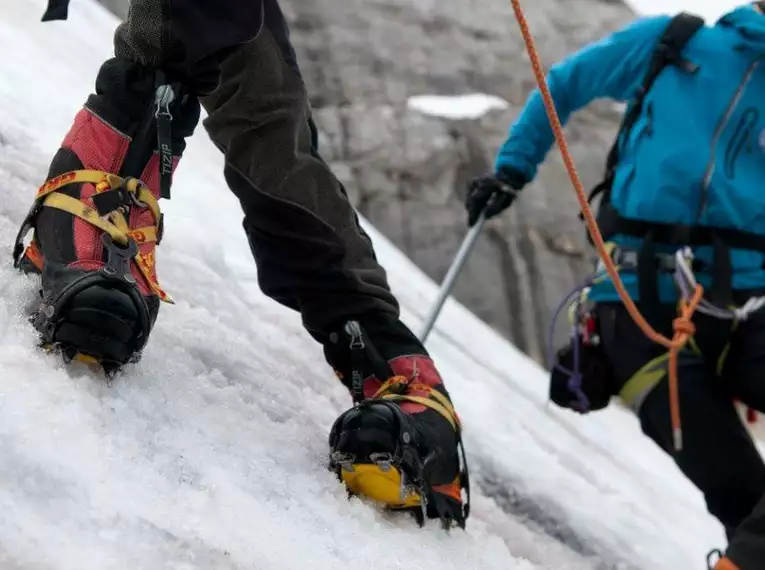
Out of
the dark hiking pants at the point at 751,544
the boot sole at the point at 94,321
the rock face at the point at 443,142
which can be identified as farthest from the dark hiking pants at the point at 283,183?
the rock face at the point at 443,142

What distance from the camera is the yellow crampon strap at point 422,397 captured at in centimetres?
119

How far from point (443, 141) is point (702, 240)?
7.36 metres

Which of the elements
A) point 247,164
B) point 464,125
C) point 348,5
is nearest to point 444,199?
point 464,125

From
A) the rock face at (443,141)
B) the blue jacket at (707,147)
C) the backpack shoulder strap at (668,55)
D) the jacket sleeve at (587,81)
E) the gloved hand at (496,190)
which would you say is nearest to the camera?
the blue jacket at (707,147)

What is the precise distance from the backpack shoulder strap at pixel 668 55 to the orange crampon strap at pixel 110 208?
1174 millimetres

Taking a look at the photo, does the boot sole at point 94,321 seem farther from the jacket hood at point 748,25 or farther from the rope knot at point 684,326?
the jacket hood at point 748,25

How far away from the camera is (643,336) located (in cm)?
179

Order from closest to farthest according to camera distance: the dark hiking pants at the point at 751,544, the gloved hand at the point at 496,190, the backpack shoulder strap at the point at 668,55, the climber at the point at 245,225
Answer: the climber at the point at 245,225 → the dark hiking pants at the point at 751,544 → the backpack shoulder strap at the point at 668,55 → the gloved hand at the point at 496,190

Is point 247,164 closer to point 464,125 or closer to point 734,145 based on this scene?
point 734,145

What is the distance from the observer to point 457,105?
31.1 ft

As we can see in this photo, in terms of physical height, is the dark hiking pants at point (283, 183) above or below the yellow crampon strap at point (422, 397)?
above

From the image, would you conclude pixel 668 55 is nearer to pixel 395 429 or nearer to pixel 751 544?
pixel 751 544

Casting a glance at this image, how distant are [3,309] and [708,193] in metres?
1.53

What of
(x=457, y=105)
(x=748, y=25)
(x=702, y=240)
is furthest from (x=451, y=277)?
(x=457, y=105)
